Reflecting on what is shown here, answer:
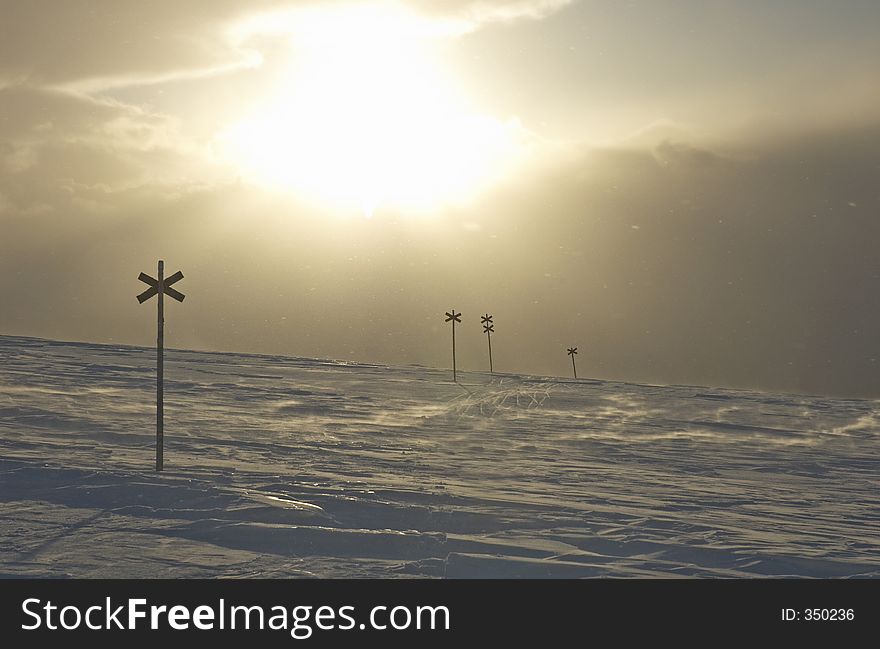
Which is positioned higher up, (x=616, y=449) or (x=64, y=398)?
(x=64, y=398)

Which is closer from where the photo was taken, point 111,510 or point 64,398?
point 111,510

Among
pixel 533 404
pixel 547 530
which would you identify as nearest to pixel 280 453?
pixel 547 530

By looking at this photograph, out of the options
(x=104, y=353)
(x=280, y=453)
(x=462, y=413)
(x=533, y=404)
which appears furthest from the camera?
(x=104, y=353)

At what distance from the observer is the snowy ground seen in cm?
1372

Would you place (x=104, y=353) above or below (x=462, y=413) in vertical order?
above

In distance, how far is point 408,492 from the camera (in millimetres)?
20109

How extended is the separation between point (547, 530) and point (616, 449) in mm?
16182

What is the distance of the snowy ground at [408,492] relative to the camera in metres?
13.7
